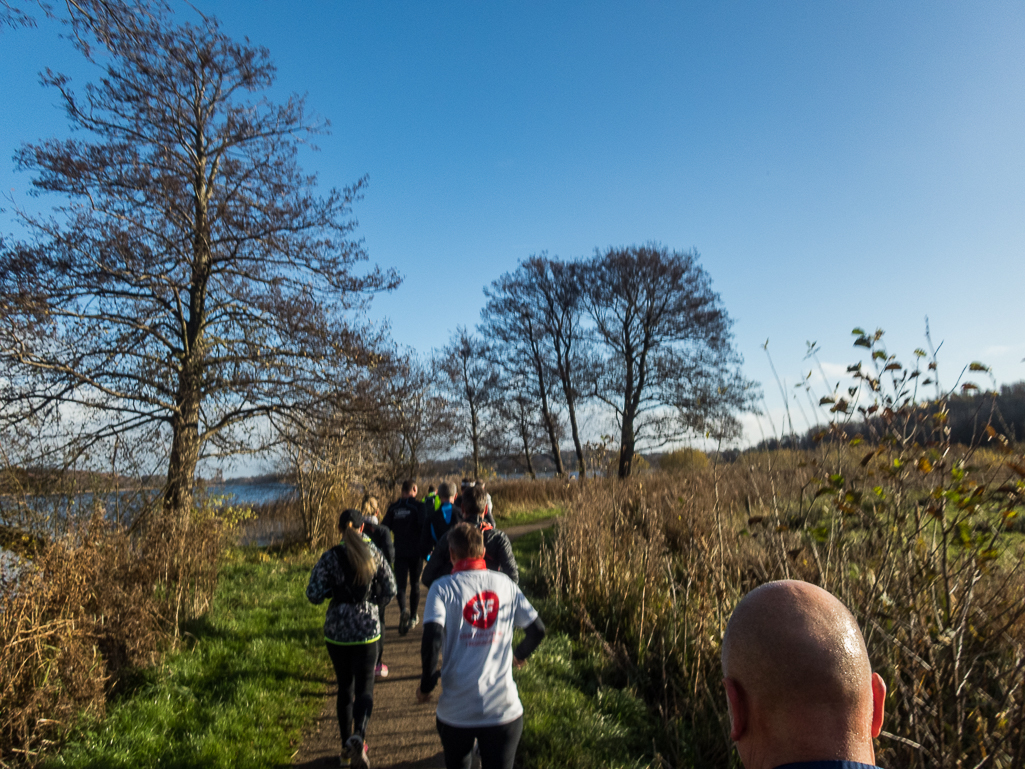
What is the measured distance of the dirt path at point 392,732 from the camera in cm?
427

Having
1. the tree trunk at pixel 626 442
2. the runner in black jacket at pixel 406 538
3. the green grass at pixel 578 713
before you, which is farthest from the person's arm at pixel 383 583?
the tree trunk at pixel 626 442

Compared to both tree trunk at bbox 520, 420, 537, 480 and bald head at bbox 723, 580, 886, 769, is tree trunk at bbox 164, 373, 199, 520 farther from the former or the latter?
tree trunk at bbox 520, 420, 537, 480

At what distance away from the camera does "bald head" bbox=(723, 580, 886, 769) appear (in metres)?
1.05

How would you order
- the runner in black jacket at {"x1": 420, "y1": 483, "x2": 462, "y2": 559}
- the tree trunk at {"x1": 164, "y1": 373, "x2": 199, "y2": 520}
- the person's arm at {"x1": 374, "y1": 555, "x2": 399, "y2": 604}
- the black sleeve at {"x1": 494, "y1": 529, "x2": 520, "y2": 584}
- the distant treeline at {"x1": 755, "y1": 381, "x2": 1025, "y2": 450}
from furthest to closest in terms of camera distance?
the tree trunk at {"x1": 164, "y1": 373, "x2": 199, "y2": 520}
the runner in black jacket at {"x1": 420, "y1": 483, "x2": 462, "y2": 559}
the black sleeve at {"x1": 494, "y1": 529, "x2": 520, "y2": 584}
the person's arm at {"x1": 374, "y1": 555, "x2": 399, "y2": 604}
the distant treeline at {"x1": 755, "y1": 381, "x2": 1025, "y2": 450}

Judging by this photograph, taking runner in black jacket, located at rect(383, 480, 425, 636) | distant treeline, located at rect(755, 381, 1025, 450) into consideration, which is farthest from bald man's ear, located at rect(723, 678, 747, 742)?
runner in black jacket, located at rect(383, 480, 425, 636)

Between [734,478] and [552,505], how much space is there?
10.7 metres

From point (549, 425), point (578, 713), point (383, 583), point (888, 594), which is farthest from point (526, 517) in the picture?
point (888, 594)

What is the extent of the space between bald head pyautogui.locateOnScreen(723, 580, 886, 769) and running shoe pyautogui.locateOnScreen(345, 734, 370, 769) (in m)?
3.59

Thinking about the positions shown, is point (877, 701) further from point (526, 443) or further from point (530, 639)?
point (526, 443)

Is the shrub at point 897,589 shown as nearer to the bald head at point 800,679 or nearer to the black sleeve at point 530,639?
the black sleeve at point 530,639

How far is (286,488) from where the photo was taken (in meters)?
13.8

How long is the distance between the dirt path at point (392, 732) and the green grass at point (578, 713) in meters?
0.77

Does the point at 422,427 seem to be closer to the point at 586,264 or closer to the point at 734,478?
the point at 586,264

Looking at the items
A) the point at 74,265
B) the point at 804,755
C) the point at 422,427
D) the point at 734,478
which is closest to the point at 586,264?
the point at 422,427
